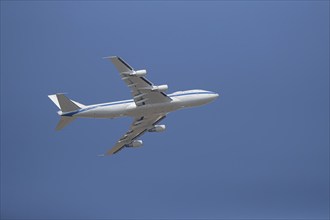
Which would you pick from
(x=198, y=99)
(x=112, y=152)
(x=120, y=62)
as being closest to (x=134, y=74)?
(x=120, y=62)

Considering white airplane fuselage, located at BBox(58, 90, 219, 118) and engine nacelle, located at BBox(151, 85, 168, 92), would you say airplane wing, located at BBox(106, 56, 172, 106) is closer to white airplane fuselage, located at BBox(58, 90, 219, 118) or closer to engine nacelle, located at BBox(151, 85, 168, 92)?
engine nacelle, located at BBox(151, 85, 168, 92)

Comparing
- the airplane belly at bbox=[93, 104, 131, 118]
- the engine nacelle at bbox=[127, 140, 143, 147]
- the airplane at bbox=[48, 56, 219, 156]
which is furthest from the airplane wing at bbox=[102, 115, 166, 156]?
the airplane belly at bbox=[93, 104, 131, 118]

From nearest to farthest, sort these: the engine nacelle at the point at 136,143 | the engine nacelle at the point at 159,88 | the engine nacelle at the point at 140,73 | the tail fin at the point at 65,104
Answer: the engine nacelle at the point at 140,73, the tail fin at the point at 65,104, the engine nacelle at the point at 159,88, the engine nacelle at the point at 136,143

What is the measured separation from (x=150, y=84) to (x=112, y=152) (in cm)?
1657

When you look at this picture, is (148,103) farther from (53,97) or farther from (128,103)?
(53,97)

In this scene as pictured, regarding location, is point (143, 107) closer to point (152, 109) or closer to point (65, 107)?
point (152, 109)

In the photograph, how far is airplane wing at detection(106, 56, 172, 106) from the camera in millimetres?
117062

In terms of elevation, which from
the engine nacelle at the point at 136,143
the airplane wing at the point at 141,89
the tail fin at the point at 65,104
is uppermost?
the airplane wing at the point at 141,89

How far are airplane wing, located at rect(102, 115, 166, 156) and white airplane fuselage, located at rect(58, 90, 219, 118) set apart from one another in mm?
6128

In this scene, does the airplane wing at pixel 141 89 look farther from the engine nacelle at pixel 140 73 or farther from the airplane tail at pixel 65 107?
the airplane tail at pixel 65 107

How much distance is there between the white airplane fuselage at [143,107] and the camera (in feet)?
391

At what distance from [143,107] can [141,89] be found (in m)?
2.46

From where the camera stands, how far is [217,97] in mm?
125500

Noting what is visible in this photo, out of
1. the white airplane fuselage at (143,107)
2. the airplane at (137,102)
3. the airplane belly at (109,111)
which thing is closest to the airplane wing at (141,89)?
the airplane at (137,102)
